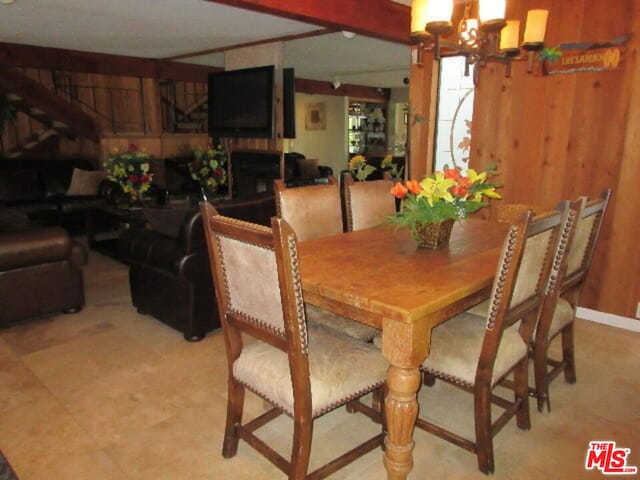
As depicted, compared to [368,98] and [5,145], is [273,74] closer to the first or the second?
[5,145]

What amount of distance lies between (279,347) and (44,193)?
5.71 metres

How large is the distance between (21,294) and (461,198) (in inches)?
115

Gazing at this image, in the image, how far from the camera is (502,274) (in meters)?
1.63

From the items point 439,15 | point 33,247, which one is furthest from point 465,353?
point 33,247

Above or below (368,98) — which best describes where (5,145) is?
below

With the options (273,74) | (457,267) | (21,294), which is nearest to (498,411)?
(457,267)

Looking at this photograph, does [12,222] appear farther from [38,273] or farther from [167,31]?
[167,31]

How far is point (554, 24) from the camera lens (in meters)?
→ 3.25

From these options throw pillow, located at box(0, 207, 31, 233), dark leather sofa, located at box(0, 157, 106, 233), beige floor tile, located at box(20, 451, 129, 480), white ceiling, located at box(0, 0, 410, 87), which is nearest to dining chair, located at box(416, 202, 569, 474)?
beige floor tile, located at box(20, 451, 129, 480)

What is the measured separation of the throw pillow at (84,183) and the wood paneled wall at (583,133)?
4818 mm

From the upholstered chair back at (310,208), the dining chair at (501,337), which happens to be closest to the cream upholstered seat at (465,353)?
the dining chair at (501,337)

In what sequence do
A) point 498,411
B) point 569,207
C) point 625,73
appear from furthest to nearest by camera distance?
point 625,73, point 498,411, point 569,207

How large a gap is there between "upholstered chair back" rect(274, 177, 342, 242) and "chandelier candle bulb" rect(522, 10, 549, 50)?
1229mm

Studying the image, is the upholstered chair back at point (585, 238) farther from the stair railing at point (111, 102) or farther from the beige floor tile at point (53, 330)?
the stair railing at point (111, 102)
